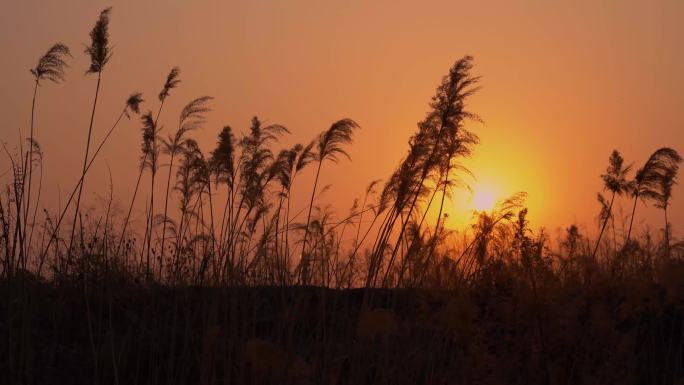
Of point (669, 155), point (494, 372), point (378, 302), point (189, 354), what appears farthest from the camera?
point (669, 155)

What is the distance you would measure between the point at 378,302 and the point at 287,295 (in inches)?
27.6

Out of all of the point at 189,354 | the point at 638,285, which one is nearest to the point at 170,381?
the point at 189,354

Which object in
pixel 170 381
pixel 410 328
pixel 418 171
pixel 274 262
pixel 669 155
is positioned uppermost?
pixel 669 155

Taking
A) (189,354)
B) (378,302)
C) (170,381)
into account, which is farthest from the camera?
(378,302)

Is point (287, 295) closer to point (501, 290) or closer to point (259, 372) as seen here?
point (259, 372)

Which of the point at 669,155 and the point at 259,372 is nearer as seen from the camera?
the point at 259,372

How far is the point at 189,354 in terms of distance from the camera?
504 centimetres

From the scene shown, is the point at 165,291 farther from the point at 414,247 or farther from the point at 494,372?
the point at 494,372

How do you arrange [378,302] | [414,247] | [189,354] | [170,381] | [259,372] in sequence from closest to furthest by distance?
1. [259,372]
2. [170,381]
3. [189,354]
4. [414,247]
5. [378,302]

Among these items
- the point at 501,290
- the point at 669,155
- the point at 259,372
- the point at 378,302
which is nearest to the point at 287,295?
the point at 378,302

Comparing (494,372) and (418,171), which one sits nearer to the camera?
(494,372)

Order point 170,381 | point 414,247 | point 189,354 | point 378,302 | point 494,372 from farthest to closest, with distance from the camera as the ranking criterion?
point 378,302 → point 414,247 → point 189,354 → point 170,381 → point 494,372

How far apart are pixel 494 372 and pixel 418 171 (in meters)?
1.69

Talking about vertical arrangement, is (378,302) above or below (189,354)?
above
